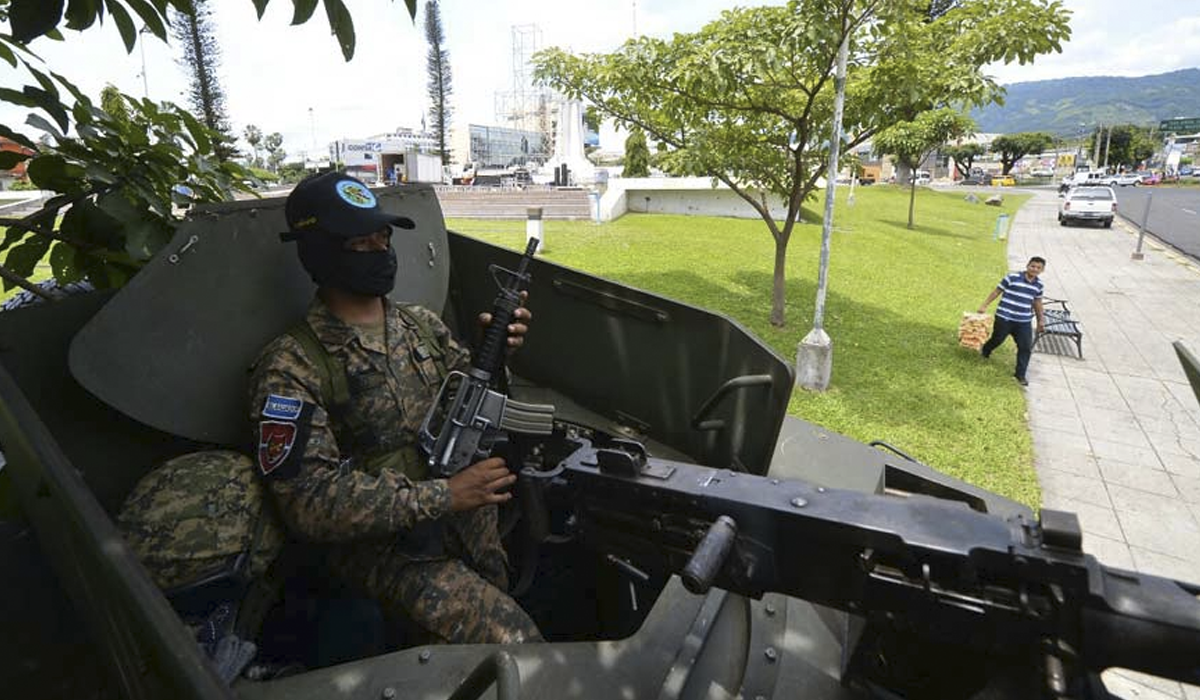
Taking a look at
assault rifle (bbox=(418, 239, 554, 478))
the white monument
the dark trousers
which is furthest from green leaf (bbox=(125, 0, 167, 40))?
the white monument

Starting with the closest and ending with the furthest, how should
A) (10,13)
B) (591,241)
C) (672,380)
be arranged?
(10,13)
(672,380)
(591,241)

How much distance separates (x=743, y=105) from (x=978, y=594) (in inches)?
256

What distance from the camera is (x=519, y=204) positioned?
77.1 feet

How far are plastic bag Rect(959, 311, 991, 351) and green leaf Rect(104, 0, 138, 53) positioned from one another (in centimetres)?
879

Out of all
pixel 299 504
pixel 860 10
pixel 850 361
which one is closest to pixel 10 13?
pixel 299 504

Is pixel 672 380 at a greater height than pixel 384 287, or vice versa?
pixel 384 287

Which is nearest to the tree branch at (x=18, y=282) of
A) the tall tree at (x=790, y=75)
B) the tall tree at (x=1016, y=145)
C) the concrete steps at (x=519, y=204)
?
the tall tree at (x=790, y=75)

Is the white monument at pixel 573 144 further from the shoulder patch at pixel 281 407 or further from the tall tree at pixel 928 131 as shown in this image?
the shoulder patch at pixel 281 407

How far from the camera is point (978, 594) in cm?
112

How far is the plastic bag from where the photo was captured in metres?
8.45

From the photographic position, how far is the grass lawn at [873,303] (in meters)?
6.02

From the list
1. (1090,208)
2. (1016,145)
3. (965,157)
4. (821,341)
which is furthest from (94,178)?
(1016,145)

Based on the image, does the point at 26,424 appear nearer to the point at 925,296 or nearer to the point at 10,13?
the point at 10,13

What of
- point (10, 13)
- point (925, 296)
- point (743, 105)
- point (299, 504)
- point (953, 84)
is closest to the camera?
point (10, 13)
